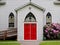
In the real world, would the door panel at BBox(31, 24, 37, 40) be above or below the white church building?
below

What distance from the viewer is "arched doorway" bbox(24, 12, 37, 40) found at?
45.5m

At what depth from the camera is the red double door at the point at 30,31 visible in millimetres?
45500

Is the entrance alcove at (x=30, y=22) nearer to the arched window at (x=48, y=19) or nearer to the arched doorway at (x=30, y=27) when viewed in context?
the arched doorway at (x=30, y=27)

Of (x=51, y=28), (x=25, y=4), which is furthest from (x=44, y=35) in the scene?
(x=25, y=4)

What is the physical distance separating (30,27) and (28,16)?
1.38m

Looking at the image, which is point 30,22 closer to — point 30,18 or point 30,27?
point 30,18

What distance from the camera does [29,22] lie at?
45.9 meters

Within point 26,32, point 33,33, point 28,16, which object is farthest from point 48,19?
point 26,32

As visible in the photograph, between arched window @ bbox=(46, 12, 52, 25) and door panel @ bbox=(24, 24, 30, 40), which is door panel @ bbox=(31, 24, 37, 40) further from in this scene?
arched window @ bbox=(46, 12, 52, 25)

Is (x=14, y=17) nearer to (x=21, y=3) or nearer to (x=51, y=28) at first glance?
(x=21, y=3)

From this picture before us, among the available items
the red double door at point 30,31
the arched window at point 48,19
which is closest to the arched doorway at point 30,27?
the red double door at point 30,31

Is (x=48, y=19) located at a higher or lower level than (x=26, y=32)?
higher

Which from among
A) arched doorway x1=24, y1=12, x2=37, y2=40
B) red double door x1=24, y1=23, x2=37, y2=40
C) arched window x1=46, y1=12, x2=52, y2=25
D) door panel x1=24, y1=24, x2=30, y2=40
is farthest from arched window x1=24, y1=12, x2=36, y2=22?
arched window x1=46, y1=12, x2=52, y2=25

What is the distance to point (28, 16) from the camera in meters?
45.9
